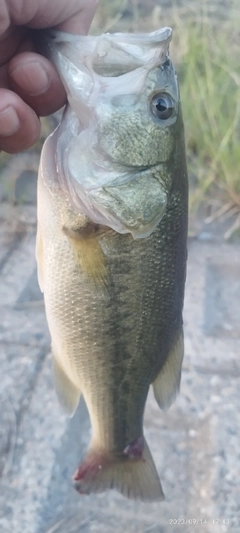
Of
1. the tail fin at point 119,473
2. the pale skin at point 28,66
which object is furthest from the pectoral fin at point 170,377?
the pale skin at point 28,66

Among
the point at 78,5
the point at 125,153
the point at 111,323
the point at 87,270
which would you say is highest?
the point at 78,5

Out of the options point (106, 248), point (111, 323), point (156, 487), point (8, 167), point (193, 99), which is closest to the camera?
point (106, 248)

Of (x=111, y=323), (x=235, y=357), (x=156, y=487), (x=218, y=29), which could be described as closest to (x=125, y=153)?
(x=111, y=323)

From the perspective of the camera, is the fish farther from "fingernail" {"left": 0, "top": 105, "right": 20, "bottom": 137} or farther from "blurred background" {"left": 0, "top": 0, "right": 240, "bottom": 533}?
"blurred background" {"left": 0, "top": 0, "right": 240, "bottom": 533}

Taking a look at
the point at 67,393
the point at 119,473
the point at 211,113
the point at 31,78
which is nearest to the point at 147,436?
the point at 119,473

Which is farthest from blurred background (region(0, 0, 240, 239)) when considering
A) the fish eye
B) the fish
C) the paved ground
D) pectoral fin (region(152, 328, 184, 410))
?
the fish eye

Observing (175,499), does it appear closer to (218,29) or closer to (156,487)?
(156,487)

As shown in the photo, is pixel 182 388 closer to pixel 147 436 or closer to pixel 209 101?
pixel 147 436
